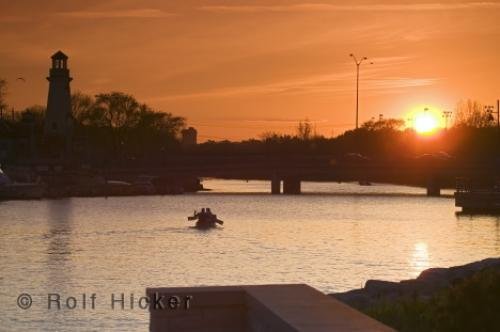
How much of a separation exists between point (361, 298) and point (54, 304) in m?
18.4

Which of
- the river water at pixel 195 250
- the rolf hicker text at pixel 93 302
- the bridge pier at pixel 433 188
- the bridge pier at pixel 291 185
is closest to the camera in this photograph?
the rolf hicker text at pixel 93 302

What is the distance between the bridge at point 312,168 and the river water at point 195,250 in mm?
20568

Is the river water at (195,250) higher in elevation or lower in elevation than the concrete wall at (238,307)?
lower

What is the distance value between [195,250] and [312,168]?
333ft

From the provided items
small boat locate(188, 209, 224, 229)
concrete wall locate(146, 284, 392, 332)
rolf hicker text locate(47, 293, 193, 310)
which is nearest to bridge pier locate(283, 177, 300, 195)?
small boat locate(188, 209, 224, 229)

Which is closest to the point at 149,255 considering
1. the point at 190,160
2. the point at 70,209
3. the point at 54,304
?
the point at 54,304

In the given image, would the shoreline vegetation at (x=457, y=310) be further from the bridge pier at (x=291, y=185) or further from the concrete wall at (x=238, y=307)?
the bridge pier at (x=291, y=185)

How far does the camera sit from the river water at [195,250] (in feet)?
161

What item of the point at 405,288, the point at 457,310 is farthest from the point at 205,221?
the point at 457,310

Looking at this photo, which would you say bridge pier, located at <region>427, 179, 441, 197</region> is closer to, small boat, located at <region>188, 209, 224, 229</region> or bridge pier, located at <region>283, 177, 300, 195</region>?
bridge pier, located at <region>283, 177, 300, 195</region>

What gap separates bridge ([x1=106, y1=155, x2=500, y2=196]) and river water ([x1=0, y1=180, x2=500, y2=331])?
67.5 ft

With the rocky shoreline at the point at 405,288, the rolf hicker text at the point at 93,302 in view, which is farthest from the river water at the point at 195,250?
the rocky shoreline at the point at 405,288

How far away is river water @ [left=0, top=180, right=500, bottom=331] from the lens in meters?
49.0

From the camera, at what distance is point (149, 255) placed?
72500mm
